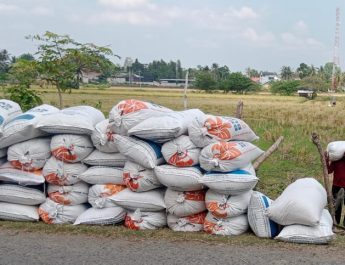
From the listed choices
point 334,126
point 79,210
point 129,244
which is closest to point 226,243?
point 129,244

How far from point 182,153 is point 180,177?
25 cm

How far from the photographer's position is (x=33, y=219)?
18.4ft

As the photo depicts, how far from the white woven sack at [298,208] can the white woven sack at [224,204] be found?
1.04 ft

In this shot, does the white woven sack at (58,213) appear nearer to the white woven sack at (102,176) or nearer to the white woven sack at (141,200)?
the white woven sack at (102,176)

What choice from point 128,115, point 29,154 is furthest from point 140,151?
point 29,154

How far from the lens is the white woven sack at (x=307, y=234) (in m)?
4.73

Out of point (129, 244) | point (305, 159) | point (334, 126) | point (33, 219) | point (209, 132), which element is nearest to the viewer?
point (129, 244)

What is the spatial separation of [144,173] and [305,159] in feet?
22.8

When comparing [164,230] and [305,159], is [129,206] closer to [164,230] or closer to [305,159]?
[164,230]

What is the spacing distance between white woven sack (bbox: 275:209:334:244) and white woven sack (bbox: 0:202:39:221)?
8.41 feet

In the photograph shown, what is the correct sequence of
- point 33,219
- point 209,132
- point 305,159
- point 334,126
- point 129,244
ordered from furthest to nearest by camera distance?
point 334,126
point 305,159
point 33,219
point 209,132
point 129,244

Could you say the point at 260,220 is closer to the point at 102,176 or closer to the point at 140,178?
the point at 140,178

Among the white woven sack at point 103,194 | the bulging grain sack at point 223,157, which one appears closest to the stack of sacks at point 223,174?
the bulging grain sack at point 223,157

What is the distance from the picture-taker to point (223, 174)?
16.6ft
